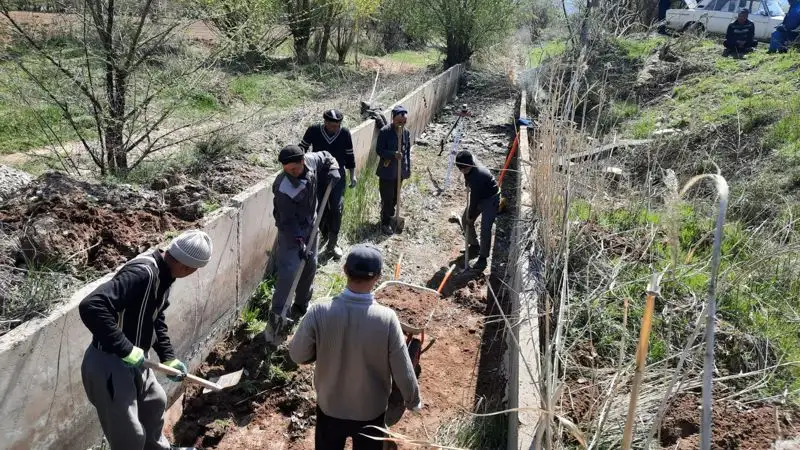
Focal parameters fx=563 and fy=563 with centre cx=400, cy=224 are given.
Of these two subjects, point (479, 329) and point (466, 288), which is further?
point (466, 288)

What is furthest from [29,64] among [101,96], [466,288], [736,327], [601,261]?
[736,327]

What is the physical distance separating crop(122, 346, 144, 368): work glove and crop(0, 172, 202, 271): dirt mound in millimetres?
1446

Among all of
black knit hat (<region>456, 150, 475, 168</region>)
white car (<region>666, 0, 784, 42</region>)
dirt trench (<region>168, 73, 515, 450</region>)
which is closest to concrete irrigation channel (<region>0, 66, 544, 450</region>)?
dirt trench (<region>168, 73, 515, 450</region>)

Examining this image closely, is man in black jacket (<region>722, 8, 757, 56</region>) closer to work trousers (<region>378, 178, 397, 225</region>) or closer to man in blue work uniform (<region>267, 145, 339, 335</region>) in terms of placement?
work trousers (<region>378, 178, 397, 225</region>)

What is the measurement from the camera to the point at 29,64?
555cm

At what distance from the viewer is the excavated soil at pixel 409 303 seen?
5640 millimetres

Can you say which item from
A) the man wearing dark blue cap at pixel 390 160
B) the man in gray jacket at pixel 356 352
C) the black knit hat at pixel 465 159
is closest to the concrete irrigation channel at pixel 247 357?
the man wearing dark blue cap at pixel 390 160

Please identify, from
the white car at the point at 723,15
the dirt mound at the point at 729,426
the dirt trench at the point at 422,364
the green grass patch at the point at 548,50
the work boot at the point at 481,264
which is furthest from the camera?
the white car at the point at 723,15

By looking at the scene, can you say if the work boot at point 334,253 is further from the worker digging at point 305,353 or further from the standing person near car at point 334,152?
the worker digging at point 305,353

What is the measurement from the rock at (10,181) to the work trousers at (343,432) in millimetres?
3486

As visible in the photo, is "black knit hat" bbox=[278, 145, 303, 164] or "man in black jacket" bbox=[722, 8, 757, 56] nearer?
"black knit hat" bbox=[278, 145, 303, 164]

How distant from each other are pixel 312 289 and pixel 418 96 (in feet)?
25.0

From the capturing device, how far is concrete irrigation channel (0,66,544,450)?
3.21m

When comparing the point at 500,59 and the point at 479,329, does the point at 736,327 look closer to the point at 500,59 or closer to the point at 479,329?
the point at 479,329
